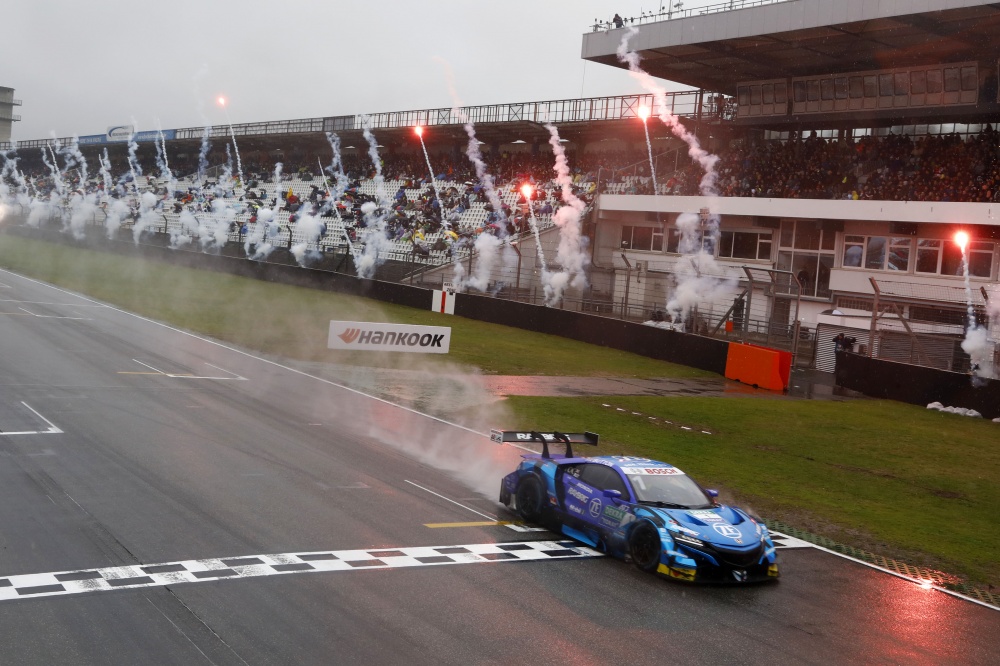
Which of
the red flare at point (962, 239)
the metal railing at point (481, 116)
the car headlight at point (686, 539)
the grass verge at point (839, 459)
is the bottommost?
the grass verge at point (839, 459)

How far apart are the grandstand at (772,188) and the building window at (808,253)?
8cm

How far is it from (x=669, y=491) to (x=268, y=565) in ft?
16.9

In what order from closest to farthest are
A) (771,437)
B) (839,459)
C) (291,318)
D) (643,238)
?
(839,459), (771,437), (291,318), (643,238)

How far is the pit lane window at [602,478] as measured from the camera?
1245cm

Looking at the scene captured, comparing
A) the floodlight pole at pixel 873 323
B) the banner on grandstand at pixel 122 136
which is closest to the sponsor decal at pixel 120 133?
the banner on grandstand at pixel 122 136

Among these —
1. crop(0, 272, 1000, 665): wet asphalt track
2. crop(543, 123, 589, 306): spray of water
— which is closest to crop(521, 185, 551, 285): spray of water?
crop(543, 123, 589, 306): spray of water

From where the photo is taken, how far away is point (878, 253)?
4284 centimetres

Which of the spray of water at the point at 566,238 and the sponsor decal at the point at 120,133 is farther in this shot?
the sponsor decal at the point at 120,133

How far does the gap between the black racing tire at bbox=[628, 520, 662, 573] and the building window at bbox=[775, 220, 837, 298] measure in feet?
115

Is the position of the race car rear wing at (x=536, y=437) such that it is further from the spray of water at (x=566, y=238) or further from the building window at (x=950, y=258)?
the building window at (x=950, y=258)

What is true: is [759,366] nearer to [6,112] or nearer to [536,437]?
[536,437]

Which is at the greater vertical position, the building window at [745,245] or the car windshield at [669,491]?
the building window at [745,245]

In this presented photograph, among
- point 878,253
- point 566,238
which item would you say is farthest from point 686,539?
point 566,238

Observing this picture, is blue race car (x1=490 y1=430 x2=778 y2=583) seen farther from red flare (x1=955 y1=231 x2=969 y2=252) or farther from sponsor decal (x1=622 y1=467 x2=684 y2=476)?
red flare (x1=955 y1=231 x2=969 y2=252)
